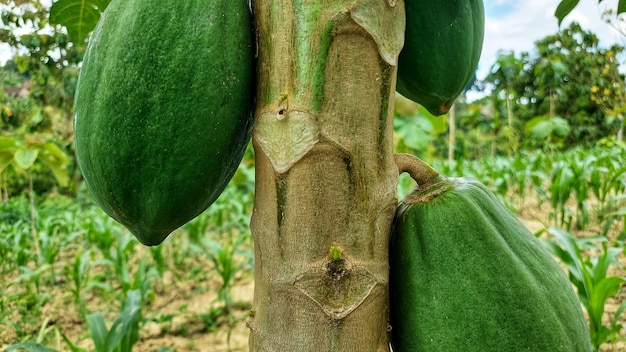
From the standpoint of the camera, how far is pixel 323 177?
62cm

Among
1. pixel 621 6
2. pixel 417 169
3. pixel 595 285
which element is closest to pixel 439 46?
pixel 417 169

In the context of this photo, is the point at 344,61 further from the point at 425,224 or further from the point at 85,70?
the point at 85,70

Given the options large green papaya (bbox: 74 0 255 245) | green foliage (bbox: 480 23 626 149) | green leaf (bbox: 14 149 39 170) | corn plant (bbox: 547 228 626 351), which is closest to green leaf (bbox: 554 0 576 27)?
large green papaya (bbox: 74 0 255 245)

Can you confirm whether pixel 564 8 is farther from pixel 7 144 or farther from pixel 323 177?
pixel 7 144

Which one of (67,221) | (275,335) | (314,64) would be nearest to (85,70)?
(314,64)

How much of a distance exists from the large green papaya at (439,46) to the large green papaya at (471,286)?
21 cm

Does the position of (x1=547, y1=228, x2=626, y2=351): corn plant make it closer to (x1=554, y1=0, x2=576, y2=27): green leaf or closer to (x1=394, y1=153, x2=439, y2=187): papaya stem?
(x1=554, y1=0, x2=576, y2=27): green leaf

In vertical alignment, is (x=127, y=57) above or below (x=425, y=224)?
above

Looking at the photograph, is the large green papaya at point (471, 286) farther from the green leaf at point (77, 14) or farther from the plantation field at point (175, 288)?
the plantation field at point (175, 288)

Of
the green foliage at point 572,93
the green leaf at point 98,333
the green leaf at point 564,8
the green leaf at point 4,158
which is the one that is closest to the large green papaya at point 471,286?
the green leaf at point 564,8

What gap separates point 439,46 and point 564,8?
30cm

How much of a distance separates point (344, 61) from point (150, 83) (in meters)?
0.25

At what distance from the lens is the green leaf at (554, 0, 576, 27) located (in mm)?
953

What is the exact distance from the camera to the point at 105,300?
3.92 m
